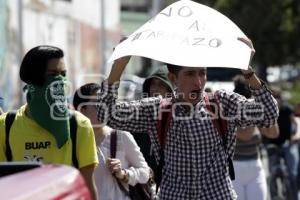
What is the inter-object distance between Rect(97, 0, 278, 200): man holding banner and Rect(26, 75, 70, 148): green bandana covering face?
23 centimetres

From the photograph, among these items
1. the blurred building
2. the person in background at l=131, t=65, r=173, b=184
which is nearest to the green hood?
the person in background at l=131, t=65, r=173, b=184

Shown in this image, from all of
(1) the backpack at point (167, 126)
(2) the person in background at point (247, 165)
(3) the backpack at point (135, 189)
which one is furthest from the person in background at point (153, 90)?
(1) the backpack at point (167, 126)

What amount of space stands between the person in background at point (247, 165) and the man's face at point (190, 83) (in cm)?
312

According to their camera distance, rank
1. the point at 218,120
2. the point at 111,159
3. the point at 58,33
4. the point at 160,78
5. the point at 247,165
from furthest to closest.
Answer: the point at 58,33, the point at 247,165, the point at 160,78, the point at 111,159, the point at 218,120

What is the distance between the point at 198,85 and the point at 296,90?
54.3m

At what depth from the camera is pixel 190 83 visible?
5.12 m

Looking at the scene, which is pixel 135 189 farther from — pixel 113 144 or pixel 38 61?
pixel 38 61

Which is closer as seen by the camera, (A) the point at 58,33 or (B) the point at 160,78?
(B) the point at 160,78

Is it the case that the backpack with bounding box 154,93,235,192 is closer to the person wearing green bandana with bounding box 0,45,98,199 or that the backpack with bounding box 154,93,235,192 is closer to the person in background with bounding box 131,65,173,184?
the person wearing green bandana with bounding box 0,45,98,199

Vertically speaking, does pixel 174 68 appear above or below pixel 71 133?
above

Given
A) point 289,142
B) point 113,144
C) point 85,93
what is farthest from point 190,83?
point 289,142

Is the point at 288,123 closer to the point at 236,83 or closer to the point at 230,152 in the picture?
the point at 236,83

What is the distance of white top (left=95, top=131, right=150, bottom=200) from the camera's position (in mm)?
6242

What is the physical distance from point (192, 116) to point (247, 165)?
386cm
